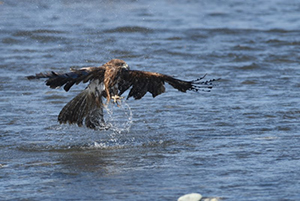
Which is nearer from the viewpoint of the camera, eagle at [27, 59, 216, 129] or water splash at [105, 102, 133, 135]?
eagle at [27, 59, 216, 129]

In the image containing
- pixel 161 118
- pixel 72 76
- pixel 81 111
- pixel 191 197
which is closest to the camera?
pixel 191 197

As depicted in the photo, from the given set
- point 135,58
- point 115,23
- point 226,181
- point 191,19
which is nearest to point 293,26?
point 191,19

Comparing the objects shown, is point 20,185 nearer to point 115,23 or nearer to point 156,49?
point 156,49

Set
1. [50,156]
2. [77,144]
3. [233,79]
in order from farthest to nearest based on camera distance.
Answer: [233,79], [77,144], [50,156]

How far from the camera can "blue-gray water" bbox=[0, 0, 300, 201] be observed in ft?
18.3

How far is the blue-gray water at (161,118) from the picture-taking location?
5582 mm

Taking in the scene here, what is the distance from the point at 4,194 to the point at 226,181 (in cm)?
179

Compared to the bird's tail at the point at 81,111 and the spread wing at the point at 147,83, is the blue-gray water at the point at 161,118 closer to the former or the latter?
the bird's tail at the point at 81,111

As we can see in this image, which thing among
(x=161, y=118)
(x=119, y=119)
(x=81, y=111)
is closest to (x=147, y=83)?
(x=81, y=111)

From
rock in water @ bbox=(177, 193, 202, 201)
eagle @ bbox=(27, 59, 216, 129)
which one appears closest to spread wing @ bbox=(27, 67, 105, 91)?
eagle @ bbox=(27, 59, 216, 129)

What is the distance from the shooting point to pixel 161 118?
26.8ft

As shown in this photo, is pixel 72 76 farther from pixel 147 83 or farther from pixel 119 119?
pixel 119 119

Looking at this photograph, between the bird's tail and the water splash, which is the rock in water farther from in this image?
the water splash

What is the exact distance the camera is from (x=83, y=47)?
1325cm
